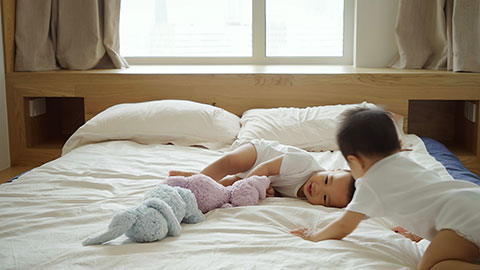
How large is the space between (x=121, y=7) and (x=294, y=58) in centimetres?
119

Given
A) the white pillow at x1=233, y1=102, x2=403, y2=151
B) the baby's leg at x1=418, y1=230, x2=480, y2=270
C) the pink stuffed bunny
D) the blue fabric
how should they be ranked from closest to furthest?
the baby's leg at x1=418, y1=230, x2=480, y2=270
the pink stuffed bunny
the blue fabric
the white pillow at x1=233, y1=102, x2=403, y2=151

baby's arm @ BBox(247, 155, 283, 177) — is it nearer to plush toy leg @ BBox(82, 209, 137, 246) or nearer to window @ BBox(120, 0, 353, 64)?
plush toy leg @ BBox(82, 209, 137, 246)

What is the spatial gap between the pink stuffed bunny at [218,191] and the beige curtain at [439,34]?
1.66 m

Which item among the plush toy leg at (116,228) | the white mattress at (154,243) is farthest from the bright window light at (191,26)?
the plush toy leg at (116,228)

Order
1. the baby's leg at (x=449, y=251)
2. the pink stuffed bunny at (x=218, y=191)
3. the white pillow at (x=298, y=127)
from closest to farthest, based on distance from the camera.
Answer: the baby's leg at (x=449, y=251)
the pink stuffed bunny at (x=218, y=191)
the white pillow at (x=298, y=127)

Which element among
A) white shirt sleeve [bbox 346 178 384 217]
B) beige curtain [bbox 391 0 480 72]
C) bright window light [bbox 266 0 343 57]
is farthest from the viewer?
bright window light [bbox 266 0 343 57]

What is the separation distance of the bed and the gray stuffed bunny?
0.09 ft

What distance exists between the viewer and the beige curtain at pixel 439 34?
8.86ft

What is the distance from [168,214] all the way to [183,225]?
0.12 metres

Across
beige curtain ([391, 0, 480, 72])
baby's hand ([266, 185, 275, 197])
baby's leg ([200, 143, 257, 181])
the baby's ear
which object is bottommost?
baby's hand ([266, 185, 275, 197])

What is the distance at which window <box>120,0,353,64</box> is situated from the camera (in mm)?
3377

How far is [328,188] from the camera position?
1590 millimetres

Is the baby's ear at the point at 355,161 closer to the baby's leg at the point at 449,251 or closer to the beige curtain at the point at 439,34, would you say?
the baby's leg at the point at 449,251

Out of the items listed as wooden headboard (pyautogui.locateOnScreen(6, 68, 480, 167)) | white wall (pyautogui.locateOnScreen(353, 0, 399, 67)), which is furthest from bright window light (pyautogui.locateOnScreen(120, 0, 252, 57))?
white wall (pyautogui.locateOnScreen(353, 0, 399, 67))
